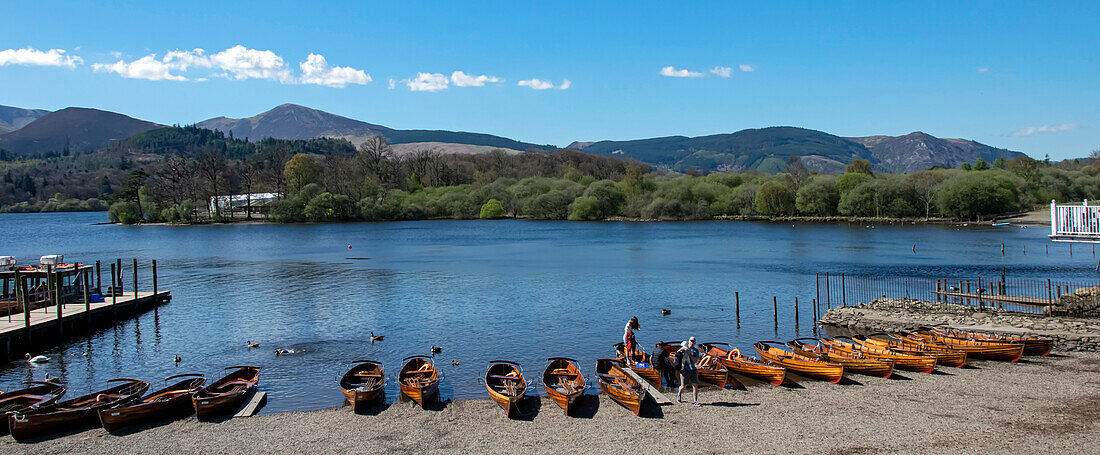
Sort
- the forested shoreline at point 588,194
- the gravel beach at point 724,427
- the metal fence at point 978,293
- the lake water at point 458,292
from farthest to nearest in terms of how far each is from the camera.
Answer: the forested shoreline at point 588,194 → the metal fence at point 978,293 → the lake water at point 458,292 → the gravel beach at point 724,427

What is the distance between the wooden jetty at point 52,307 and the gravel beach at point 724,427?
47.5ft

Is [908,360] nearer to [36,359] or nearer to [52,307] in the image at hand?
[36,359]

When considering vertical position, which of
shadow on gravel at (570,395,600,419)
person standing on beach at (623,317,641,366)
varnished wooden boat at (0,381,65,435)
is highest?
person standing on beach at (623,317,641,366)

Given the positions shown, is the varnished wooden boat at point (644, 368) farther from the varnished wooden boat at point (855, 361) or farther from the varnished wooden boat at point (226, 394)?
the varnished wooden boat at point (226, 394)

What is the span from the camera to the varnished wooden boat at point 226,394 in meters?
20.6

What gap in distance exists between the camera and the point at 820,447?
17.1 metres

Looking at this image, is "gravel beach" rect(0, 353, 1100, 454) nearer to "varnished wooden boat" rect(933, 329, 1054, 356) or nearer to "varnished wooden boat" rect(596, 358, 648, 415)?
"varnished wooden boat" rect(596, 358, 648, 415)

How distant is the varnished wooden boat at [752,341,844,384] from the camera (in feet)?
76.9

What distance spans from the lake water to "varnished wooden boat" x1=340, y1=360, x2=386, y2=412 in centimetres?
85

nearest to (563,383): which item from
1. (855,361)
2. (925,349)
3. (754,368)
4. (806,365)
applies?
(754,368)

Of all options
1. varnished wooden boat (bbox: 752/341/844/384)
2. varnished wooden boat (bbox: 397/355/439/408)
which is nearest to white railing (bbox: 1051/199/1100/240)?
varnished wooden boat (bbox: 752/341/844/384)

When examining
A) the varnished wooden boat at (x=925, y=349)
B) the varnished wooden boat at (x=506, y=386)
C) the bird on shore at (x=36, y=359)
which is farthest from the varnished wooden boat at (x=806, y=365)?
the bird on shore at (x=36, y=359)

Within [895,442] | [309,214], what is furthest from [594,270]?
[309,214]

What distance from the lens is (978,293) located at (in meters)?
39.6
